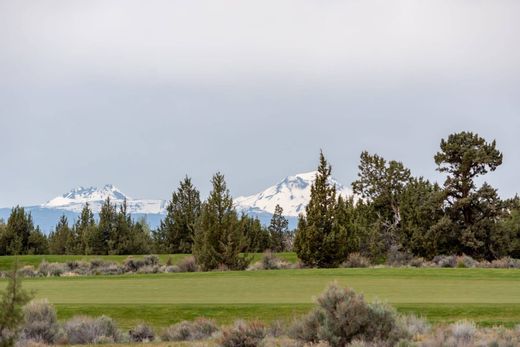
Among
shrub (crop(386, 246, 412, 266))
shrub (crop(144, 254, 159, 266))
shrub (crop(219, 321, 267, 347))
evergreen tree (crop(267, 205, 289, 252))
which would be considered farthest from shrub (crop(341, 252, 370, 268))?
evergreen tree (crop(267, 205, 289, 252))

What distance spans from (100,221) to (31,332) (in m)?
39.0

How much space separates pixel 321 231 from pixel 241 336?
25645 millimetres

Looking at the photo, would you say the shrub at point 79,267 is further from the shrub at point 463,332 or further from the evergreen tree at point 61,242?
the shrub at point 463,332

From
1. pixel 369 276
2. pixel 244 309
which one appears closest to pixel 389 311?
pixel 244 309

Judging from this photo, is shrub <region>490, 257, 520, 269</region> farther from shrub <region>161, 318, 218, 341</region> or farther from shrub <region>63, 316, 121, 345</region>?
shrub <region>63, 316, 121, 345</region>

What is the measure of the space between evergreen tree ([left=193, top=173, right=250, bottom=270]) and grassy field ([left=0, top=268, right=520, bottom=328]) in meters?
8.22

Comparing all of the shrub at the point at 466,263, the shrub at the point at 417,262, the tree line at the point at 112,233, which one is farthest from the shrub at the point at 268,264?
the shrub at the point at 466,263

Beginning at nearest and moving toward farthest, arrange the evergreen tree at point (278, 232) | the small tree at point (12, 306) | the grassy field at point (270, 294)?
the small tree at point (12, 306)
the grassy field at point (270, 294)
the evergreen tree at point (278, 232)

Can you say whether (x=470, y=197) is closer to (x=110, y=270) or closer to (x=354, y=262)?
(x=354, y=262)

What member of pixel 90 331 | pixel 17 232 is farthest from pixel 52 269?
pixel 90 331

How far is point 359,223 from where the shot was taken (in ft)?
153

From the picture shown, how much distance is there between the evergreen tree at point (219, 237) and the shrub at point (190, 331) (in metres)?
19.9

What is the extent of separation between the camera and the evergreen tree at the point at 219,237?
32312mm

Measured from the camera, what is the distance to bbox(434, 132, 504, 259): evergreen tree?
130 feet
